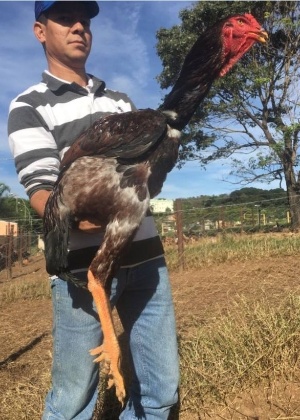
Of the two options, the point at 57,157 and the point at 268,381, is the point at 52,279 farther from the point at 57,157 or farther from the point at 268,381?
the point at 268,381

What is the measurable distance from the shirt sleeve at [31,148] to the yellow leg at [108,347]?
470 mm

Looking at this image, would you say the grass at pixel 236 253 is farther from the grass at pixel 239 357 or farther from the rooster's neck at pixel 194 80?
the rooster's neck at pixel 194 80

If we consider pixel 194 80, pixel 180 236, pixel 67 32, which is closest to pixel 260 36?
pixel 194 80

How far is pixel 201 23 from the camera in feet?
50.4

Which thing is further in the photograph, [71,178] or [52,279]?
[52,279]

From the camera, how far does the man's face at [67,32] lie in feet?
6.20

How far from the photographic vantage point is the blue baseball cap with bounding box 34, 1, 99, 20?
1.83 metres

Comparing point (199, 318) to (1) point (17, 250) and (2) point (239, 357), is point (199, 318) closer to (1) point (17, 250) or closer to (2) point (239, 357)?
(2) point (239, 357)

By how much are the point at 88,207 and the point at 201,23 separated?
15445 mm

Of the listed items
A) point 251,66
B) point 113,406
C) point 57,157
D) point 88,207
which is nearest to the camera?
point 88,207

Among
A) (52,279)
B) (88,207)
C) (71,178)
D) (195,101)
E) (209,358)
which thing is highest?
(195,101)

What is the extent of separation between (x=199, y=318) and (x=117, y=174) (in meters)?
3.72

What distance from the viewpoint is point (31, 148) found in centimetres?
172

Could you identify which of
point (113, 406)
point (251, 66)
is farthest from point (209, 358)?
point (251, 66)
